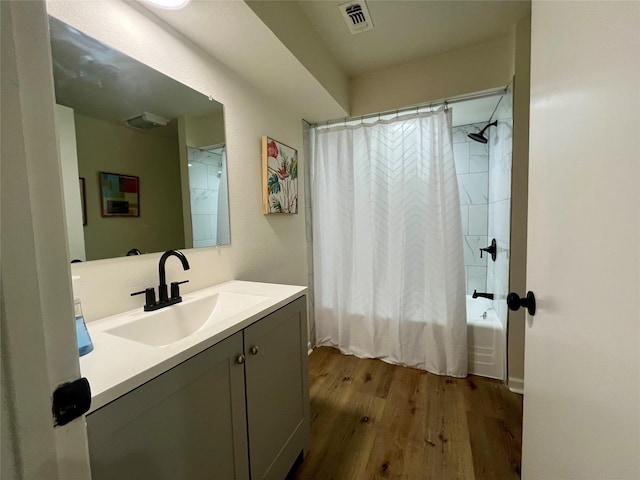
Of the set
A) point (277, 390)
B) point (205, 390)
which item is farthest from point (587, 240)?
point (277, 390)

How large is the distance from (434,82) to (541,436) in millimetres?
2096

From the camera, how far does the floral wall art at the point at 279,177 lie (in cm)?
174

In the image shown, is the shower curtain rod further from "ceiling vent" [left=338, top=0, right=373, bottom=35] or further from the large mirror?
the large mirror

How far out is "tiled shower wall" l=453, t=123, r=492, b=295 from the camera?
266cm

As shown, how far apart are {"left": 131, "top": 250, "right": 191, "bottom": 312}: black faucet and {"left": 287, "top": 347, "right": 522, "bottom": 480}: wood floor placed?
0.98 meters

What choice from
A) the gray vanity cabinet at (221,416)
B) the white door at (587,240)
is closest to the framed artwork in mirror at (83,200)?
the gray vanity cabinet at (221,416)

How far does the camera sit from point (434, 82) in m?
1.97

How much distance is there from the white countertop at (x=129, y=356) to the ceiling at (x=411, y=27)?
1666 mm

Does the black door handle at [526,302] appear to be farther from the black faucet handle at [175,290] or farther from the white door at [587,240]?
the black faucet handle at [175,290]

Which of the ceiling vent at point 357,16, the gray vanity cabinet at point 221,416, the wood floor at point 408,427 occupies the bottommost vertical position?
the wood floor at point 408,427

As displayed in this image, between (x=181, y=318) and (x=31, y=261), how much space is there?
0.88m

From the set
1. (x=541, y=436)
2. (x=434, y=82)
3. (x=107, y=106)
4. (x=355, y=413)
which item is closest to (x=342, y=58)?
(x=434, y=82)

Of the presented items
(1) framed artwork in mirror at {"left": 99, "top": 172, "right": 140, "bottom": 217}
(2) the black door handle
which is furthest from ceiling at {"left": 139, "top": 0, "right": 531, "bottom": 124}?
(2) the black door handle

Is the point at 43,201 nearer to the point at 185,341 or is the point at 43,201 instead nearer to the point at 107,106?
the point at 185,341
